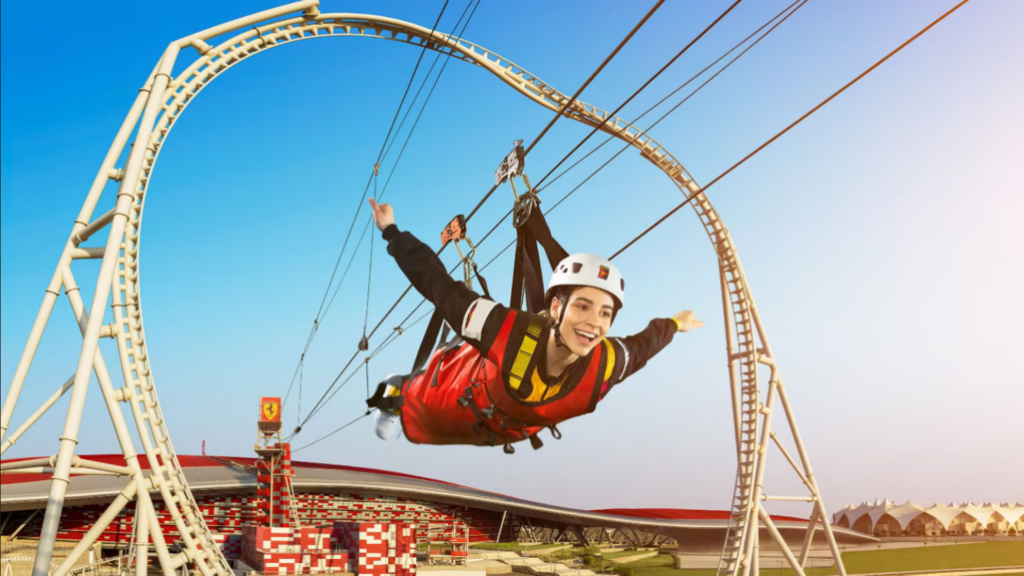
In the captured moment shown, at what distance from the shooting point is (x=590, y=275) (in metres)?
11.7

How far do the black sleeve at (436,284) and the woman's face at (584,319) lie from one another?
108 centimetres

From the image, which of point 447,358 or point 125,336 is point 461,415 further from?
point 125,336

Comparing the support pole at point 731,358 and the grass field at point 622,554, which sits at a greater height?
the support pole at point 731,358

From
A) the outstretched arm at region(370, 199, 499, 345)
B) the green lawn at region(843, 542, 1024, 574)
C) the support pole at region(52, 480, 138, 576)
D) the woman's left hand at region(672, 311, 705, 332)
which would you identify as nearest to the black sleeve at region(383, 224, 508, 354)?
the outstretched arm at region(370, 199, 499, 345)

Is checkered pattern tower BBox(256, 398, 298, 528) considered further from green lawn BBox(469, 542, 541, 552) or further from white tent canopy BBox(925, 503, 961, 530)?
white tent canopy BBox(925, 503, 961, 530)

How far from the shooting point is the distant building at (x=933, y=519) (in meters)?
23.5

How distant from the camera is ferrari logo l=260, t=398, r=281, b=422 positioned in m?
24.4

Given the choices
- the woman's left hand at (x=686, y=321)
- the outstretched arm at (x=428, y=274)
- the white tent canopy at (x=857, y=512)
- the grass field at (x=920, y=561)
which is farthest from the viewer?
the white tent canopy at (x=857, y=512)

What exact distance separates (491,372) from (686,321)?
14.3ft

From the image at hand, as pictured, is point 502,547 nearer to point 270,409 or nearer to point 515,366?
point 270,409

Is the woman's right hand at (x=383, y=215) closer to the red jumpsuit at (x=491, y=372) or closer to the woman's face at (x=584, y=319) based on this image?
the red jumpsuit at (x=491, y=372)

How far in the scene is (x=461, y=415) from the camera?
42.6ft

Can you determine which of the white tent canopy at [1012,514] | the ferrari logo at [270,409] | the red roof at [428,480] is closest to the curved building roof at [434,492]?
the red roof at [428,480]

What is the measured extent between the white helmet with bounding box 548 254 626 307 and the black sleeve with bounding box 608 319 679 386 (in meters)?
1.47
